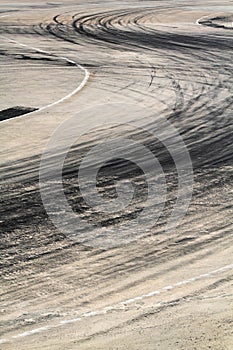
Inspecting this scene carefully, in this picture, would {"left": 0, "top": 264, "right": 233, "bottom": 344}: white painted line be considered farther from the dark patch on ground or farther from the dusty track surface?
the dark patch on ground

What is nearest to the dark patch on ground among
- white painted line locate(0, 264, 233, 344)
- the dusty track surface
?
the dusty track surface

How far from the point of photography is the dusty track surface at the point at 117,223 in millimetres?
8938

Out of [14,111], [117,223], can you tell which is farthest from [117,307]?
[14,111]

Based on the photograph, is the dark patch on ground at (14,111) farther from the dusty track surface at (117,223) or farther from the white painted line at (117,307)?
the white painted line at (117,307)

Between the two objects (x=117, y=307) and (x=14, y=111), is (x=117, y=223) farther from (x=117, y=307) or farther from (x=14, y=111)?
(x=14, y=111)

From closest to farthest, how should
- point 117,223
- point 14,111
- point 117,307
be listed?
1. point 117,307
2. point 117,223
3. point 14,111

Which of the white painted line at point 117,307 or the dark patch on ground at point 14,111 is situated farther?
the dark patch on ground at point 14,111

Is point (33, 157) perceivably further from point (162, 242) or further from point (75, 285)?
point (75, 285)

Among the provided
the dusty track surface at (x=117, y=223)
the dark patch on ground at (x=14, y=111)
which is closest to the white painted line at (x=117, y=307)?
the dusty track surface at (x=117, y=223)

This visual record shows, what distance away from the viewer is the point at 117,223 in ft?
39.0

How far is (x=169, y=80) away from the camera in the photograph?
22797mm

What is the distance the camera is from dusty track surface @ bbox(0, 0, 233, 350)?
29.3ft

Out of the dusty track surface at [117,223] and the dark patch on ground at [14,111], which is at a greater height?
the dark patch on ground at [14,111]

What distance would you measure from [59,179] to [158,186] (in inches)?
64.5
